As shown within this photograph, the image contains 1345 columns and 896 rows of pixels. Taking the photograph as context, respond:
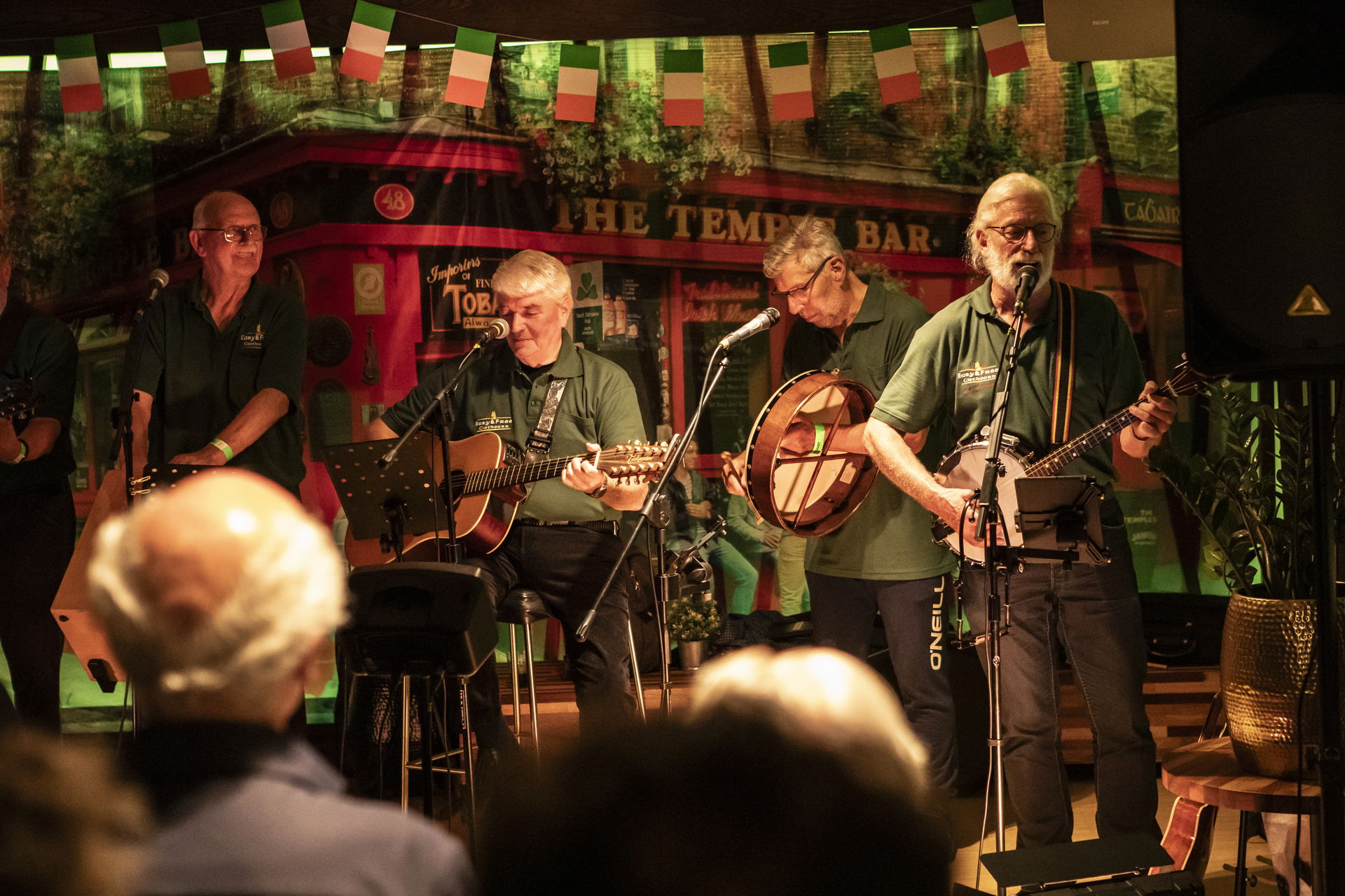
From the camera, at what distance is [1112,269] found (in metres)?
5.34

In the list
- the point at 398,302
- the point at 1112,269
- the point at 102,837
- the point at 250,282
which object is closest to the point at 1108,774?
the point at 1112,269

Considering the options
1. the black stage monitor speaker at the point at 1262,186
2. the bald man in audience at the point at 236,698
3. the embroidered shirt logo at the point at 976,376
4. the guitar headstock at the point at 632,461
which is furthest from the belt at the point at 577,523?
the bald man in audience at the point at 236,698

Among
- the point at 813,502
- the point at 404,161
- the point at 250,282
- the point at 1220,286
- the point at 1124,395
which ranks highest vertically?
the point at 404,161

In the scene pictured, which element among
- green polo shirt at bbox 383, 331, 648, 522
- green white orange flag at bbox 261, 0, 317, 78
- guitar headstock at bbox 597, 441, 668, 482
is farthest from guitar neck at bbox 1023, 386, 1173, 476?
green white orange flag at bbox 261, 0, 317, 78

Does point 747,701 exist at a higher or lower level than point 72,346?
lower

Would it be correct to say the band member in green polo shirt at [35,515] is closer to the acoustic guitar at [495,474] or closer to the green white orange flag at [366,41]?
the acoustic guitar at [495,474]

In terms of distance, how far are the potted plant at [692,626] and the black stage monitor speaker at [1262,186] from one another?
304 cm

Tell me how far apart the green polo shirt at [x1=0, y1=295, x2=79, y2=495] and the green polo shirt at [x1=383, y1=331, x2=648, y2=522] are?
1334mm

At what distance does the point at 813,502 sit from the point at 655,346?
1536 millimetres

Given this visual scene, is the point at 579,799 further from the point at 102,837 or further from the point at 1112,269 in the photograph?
the point at 1112,269

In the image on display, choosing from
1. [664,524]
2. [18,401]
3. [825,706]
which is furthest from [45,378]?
[825,706]

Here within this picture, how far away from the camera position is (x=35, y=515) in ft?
16.0

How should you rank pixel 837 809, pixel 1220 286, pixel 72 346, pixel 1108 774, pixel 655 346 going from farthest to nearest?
pixel 655 346, pixel 72 346, pixel 1108 774, pixel 1220 286, pixel 837 809

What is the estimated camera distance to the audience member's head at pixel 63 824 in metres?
1.03
